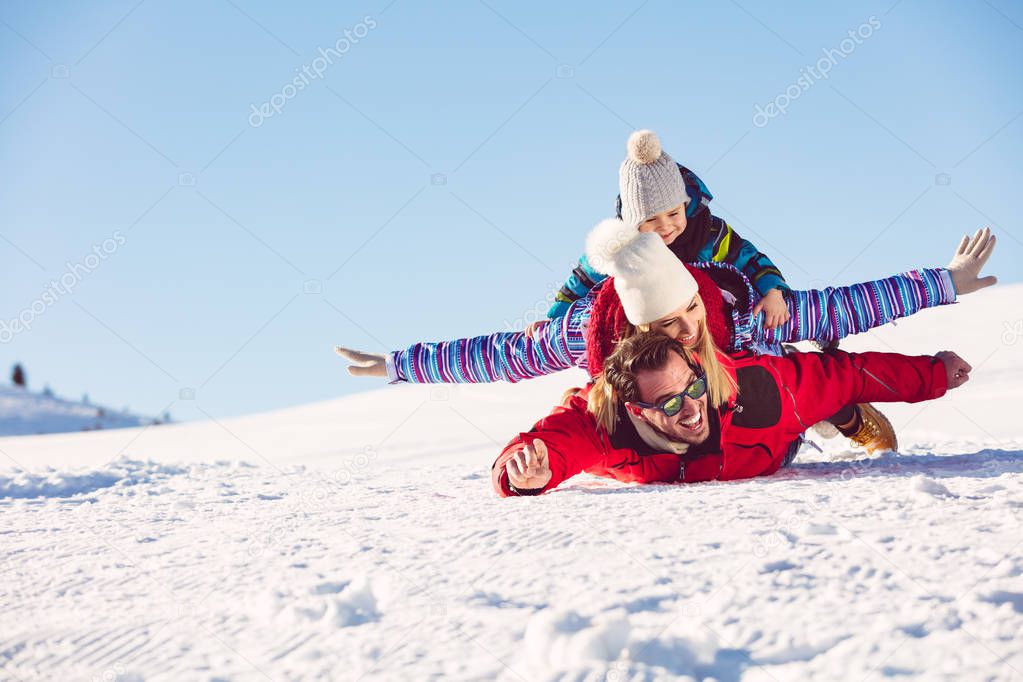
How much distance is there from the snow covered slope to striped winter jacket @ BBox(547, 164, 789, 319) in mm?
13941

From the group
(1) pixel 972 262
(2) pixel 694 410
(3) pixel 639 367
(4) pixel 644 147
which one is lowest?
(2) pixel 694 410

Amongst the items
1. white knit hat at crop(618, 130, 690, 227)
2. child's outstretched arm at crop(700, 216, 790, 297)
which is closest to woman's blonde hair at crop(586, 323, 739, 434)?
child's outstretched arm at crop(700, 216, 790, 297)

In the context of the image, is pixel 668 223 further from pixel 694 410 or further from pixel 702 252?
pixel 694 410

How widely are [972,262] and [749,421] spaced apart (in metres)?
1.25

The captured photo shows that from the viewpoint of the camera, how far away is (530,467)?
2.50 metres

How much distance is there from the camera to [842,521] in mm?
1888

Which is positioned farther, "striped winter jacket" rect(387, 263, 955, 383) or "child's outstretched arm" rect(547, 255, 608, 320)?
"child's outstretched arm" rect(547, 255, 608, 320)

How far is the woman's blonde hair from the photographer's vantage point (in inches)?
98.8

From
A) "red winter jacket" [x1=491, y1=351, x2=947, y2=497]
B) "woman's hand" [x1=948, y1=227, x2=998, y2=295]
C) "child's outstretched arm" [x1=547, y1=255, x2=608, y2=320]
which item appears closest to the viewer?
"red winter jacket" [x1=491, y1=351, x2=947, y2=497]

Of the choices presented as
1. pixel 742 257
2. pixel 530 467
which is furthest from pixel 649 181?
pixel 530 467

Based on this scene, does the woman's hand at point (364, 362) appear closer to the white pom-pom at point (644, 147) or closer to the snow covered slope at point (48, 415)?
the white pom-pom at point (644, 147)

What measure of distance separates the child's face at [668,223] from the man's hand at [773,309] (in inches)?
22.3

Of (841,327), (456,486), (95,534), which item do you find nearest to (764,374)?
(841,327)

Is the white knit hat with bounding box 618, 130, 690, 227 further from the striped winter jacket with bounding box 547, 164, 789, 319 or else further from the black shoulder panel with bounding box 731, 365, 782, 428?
the black shoulder panel with bounding box 731, 365, 782, 428
